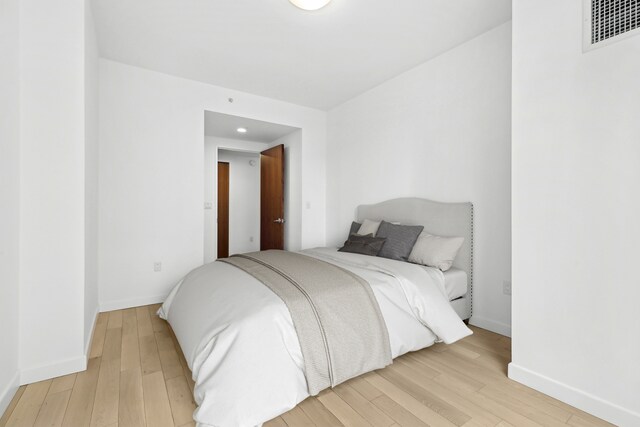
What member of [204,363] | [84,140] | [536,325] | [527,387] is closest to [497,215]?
[536,325]

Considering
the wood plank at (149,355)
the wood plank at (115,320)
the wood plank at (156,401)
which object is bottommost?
the wood plank at (156,401)

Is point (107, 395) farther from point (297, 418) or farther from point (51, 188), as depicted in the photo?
point (51, 188)

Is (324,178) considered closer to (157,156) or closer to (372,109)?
(372,109)

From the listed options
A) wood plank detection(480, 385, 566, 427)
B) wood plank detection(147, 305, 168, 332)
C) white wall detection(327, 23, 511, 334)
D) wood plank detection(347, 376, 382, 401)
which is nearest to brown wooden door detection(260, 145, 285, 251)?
white wall detection(327, 23, 511, 334)

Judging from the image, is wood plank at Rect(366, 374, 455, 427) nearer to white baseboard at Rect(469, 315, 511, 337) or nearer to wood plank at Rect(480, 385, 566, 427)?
wood plank at Rect(480, 385, 566, 427)

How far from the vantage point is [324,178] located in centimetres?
466

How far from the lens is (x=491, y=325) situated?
2557mm

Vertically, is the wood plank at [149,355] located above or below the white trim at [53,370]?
below

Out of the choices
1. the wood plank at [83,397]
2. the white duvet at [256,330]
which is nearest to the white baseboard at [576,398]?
the white duvet at [256,330]

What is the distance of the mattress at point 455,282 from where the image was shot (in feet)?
8.22

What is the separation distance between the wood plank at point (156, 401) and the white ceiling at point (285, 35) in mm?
2663

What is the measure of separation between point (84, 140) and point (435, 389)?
2736mm

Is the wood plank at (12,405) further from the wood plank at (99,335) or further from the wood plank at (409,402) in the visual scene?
the wood plank at (409,402)

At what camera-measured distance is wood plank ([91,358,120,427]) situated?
58.2 inches
